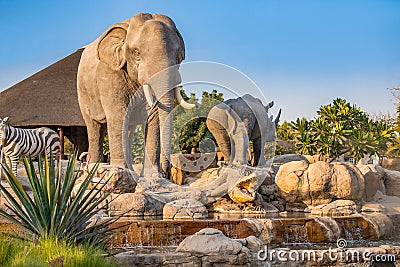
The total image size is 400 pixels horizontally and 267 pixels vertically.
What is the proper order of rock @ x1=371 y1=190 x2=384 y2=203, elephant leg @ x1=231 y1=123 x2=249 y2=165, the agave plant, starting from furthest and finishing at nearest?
elephant leg @ x1=231 y1=123 x2=249 y2=165
rock @ x1=371 y1=190 x2=384 y2=203
the agave plant

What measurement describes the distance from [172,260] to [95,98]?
690cm

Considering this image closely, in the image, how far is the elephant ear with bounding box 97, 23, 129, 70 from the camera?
A: 12188 millimetres

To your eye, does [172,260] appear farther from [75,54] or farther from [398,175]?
[75,54]

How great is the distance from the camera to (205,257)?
730cm

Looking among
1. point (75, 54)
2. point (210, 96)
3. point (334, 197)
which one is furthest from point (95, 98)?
point (75, 54)

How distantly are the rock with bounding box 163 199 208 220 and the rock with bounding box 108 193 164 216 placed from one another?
0.30 m

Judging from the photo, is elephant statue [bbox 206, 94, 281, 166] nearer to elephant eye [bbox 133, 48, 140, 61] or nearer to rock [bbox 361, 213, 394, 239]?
elephant eye [bbox 133, 48, 140, 61]

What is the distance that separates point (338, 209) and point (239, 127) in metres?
3.74

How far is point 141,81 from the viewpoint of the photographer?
A: 11.5m

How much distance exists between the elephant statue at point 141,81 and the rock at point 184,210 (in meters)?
1.28

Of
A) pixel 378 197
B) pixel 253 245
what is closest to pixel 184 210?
pixel 253 245

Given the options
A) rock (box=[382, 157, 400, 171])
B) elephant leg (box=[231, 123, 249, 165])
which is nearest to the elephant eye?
elephant leg (box=[231, 123, 249, 165])

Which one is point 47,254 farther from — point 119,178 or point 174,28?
point 174,28

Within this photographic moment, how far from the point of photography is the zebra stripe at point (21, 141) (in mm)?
14820
